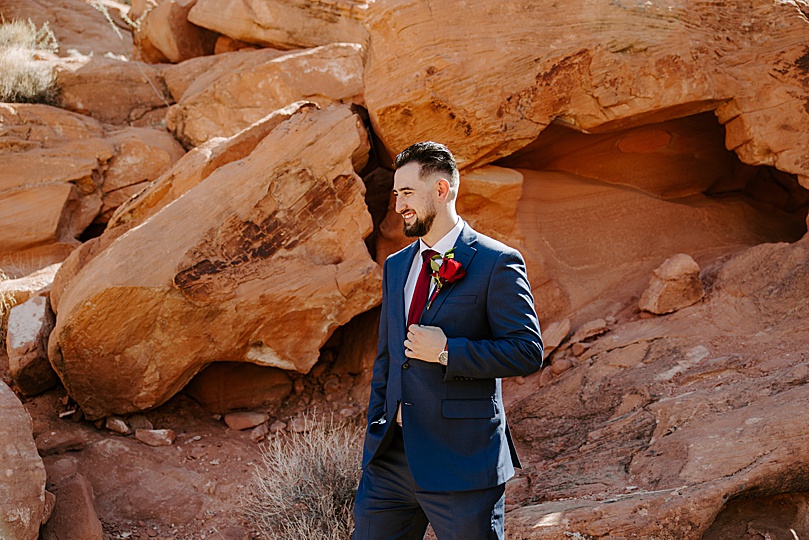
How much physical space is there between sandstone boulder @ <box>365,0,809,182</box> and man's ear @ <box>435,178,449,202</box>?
113 inches

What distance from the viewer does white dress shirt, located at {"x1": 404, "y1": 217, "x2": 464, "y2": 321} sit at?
275 cm

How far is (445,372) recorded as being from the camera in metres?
2.53

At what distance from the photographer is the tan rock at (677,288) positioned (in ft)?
17.1

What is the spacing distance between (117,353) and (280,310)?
131 cm

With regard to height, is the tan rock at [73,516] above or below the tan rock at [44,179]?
below

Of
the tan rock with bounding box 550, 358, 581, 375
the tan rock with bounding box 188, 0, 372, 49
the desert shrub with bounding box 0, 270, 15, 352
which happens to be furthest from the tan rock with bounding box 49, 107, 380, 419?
the tan rock with bounding box 188, 0, 372, 49

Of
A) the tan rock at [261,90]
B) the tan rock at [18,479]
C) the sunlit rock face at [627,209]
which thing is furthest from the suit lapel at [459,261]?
the tan rock at [261,90]

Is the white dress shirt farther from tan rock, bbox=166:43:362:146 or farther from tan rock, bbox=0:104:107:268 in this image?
tan rock, bbox=166:43:362:146

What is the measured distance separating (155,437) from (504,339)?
12.8ft

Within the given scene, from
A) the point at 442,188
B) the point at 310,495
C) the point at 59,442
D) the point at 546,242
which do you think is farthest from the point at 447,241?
the point at 59,442

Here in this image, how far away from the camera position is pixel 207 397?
20.0ft

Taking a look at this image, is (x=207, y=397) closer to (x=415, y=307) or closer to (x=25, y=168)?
(x=415, y=307)

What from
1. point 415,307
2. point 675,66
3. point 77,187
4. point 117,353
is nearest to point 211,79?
point 77,187

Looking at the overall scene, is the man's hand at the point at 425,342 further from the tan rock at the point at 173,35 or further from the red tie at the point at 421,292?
the tan rock at the point at 173,35
